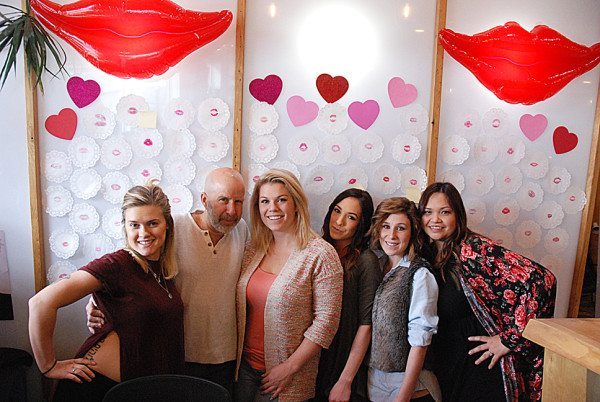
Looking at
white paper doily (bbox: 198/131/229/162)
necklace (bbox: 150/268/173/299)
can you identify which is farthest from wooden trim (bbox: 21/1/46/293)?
necklace (bbox: 150/268/173/299)

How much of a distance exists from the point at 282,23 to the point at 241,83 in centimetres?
41

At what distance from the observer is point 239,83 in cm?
247

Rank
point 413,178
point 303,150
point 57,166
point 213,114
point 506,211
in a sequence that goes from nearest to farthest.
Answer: point 57,166
point 213,114
point 303,150
point 413,178
point 506,211

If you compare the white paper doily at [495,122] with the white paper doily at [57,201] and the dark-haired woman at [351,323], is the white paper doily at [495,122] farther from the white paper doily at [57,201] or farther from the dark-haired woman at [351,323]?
the white paper doily at [57,201]

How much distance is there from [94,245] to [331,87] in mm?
1586

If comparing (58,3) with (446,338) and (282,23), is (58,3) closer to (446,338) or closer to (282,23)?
(282,23)

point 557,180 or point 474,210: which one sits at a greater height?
point 557,180

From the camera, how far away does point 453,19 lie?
2.64 meters

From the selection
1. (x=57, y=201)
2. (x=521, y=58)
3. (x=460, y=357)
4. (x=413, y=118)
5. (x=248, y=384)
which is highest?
(x=521, y=58)

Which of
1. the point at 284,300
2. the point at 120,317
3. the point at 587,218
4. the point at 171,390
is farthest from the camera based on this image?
the point at 587,218

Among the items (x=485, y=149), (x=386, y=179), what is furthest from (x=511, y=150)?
(x=386, y=179)

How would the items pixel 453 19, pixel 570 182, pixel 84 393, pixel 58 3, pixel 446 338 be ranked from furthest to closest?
pixel 570 182 < pixel 453 19 < pixel 58 3 < pixel 446 338 < pixel 84 393

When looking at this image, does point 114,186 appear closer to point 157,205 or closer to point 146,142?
point 146,142

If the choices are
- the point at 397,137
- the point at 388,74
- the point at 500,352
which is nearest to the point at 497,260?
the point at 500,352
